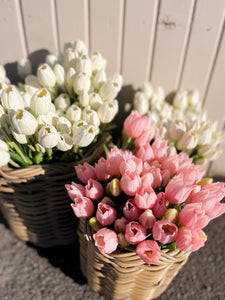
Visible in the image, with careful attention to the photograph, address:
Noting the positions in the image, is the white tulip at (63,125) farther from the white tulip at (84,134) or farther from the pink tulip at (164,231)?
the pink tulip at (164,231)

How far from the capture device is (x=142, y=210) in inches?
22.4

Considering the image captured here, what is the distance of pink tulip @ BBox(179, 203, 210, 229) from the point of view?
51 cm

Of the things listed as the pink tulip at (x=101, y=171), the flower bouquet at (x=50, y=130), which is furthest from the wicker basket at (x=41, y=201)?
the pink tulip at (x=101, y=171)

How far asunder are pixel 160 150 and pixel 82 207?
235mm

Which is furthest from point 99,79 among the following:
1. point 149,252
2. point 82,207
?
point 149,252

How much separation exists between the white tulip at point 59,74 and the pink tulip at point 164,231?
0.46m

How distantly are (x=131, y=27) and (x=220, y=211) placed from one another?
597 mm

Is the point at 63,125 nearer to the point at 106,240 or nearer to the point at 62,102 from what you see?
the point at 62,102

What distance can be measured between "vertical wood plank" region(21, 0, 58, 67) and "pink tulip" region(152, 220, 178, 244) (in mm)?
653

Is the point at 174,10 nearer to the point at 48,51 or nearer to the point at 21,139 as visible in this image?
the point at 48,51

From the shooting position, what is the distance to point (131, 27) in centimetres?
82

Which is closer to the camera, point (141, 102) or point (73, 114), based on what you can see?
point (73, 114)

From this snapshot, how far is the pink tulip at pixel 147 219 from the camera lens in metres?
0.53

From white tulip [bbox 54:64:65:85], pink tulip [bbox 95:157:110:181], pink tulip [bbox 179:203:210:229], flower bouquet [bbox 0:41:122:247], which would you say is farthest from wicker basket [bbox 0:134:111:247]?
pink tulip [bbox 179:203:210:229]
